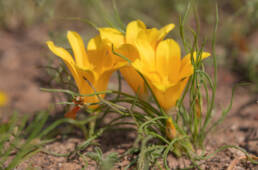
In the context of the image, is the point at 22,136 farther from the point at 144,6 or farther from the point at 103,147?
the point at 144,6

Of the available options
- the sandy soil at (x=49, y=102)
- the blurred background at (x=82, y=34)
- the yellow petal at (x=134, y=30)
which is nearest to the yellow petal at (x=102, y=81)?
the yellow petal at (x=134, y=30)

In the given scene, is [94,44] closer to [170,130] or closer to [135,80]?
[135,80]

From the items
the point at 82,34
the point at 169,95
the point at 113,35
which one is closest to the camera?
the point at 169,95

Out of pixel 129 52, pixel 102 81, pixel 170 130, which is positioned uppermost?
pixel 129 52

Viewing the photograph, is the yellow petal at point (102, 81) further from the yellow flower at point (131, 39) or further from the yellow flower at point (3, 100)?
the yellow flower at point (3, 100)

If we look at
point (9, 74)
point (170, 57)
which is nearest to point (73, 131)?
point (170, 57)

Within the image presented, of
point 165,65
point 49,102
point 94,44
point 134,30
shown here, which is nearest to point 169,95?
point 165,65
